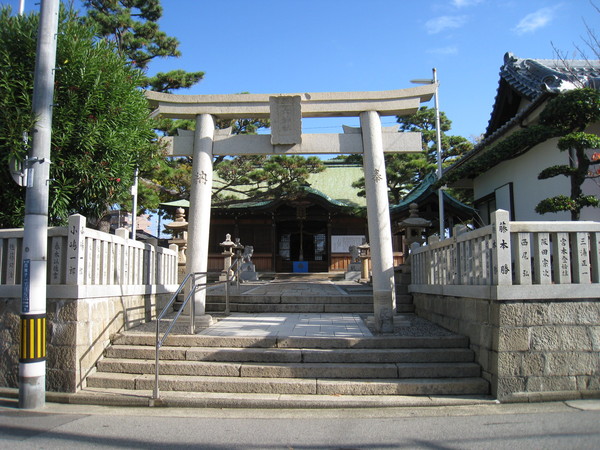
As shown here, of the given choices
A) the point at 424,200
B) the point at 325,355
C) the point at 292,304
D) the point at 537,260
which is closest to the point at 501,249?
the point at 537,260

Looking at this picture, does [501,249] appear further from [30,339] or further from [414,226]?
[414,226]

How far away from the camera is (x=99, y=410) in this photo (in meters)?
5.63

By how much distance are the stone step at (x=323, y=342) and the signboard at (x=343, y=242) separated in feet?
54.3

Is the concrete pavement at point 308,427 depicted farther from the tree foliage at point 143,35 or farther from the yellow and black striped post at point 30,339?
the tree foliage at point 143,35

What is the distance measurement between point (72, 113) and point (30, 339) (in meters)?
3.55

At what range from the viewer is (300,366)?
6.27 m

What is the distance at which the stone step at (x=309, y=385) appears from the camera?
5.87m

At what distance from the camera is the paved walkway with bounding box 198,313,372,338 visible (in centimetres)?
741

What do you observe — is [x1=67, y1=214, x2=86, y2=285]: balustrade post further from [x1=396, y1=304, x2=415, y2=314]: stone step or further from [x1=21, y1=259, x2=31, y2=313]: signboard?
[x1=396, y1=304, x2=415, y2=314]: stone step

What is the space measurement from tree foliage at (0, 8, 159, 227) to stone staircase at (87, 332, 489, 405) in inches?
107

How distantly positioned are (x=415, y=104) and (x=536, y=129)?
2.11 m

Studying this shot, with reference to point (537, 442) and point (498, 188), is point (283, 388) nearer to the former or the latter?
point (537, 442)

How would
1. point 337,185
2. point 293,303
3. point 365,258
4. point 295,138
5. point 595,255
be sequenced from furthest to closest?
1. point 337,185
2. point 365,258
3. point 293,303
4. point 295,138
5. point 595,255

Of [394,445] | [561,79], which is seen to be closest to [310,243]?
[561,79]
